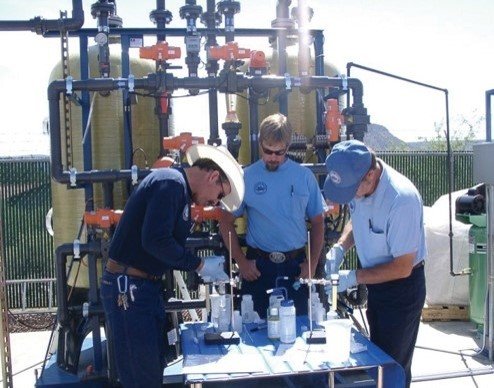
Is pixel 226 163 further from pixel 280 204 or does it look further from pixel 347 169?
pixel 280 204

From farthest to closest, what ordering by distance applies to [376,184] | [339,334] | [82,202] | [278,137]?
1. [82,202]
2. [278,137]
3. [376,184]
4. [339,334]

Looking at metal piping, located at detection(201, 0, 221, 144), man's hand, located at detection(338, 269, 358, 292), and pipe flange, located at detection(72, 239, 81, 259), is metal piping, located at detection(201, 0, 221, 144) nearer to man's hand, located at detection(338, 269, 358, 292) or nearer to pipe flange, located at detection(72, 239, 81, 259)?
pipe flange, located at detection(72, 239, 81, 259)

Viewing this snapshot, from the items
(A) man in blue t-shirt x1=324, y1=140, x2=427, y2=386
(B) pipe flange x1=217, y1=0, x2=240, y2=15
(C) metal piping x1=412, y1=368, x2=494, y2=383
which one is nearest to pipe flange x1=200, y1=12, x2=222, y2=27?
(B) pipe flange x1=217, y1=0, x2=240, y2=15

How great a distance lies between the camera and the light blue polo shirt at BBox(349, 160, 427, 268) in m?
3.09

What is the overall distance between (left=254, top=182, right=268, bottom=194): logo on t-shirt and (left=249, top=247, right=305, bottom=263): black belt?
0.39 meters

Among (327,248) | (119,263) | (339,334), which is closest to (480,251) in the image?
(327,248)

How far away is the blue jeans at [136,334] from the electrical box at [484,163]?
12.1 feet

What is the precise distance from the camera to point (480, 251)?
6371mm

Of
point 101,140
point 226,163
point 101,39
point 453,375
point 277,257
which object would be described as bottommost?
point 453,375

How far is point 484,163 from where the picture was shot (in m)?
5.80

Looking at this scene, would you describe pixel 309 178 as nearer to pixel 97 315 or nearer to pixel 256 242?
pixel 256 242

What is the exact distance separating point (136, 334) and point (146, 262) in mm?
383

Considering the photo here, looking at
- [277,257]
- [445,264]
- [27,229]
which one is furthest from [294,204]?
[27,229]

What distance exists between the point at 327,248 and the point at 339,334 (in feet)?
6.15
